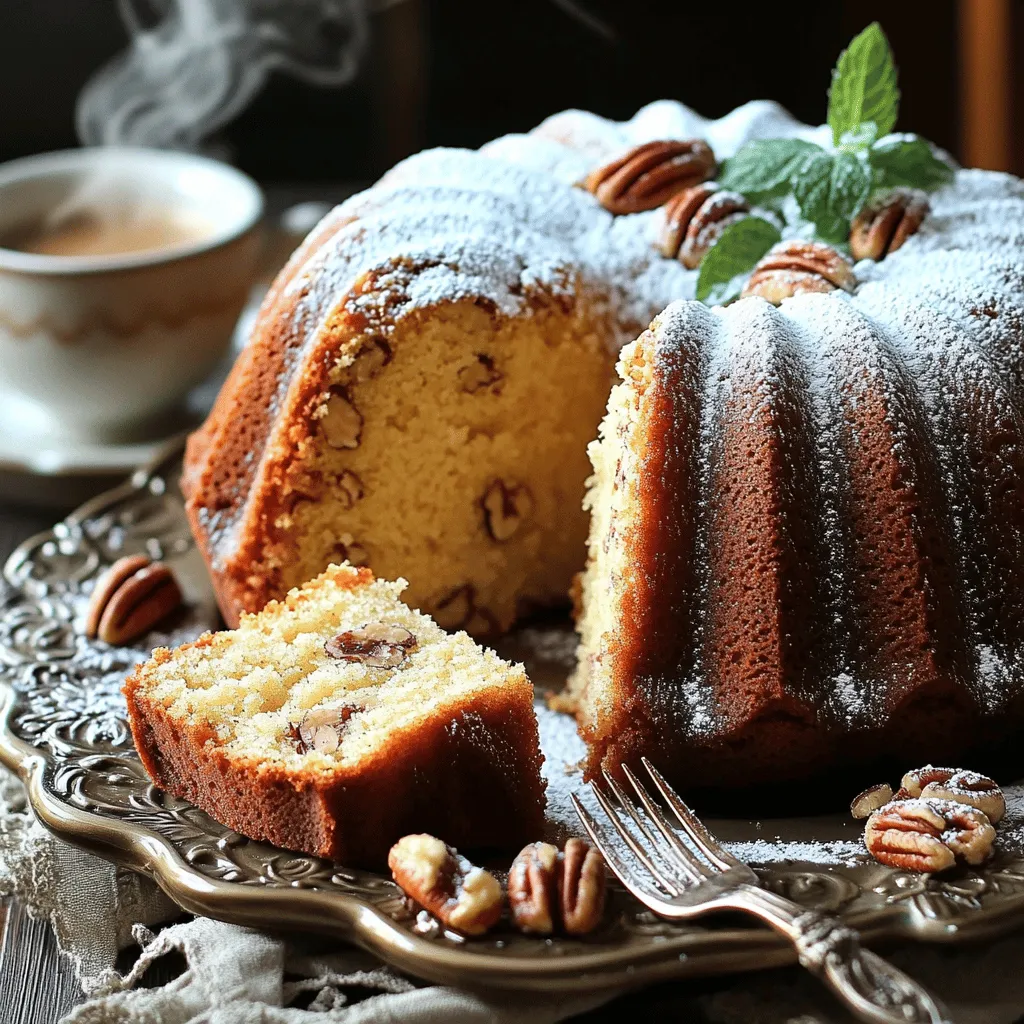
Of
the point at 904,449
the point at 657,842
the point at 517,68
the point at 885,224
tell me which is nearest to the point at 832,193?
the point at 885,224

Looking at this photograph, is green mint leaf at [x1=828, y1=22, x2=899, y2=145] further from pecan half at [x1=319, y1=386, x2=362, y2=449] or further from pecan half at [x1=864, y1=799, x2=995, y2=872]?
pecan half at [x1=864, y1=799, x2=995, y2=872]

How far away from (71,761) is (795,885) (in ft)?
2.92

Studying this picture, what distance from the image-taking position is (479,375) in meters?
2.10

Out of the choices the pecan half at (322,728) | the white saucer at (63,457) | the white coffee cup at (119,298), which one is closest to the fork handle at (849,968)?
the pecan half at (322,728)

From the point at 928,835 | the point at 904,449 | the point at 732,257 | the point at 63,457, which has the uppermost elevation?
the point at 732,257

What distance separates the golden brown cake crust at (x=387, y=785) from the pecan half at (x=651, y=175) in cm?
94

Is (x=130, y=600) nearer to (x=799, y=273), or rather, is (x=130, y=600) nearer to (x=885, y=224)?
(x=799, y=273)

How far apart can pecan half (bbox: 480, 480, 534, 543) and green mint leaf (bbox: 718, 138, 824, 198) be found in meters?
0.59

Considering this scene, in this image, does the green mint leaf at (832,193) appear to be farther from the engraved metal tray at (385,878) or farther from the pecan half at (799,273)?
the engraved metal tray at (385,878)

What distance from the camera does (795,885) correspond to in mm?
1422

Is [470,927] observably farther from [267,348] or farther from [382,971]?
[267,348]

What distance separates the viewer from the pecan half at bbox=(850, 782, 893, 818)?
161 centimetres

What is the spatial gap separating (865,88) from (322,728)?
1.32m

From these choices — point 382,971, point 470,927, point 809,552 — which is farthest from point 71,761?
point 809,552
